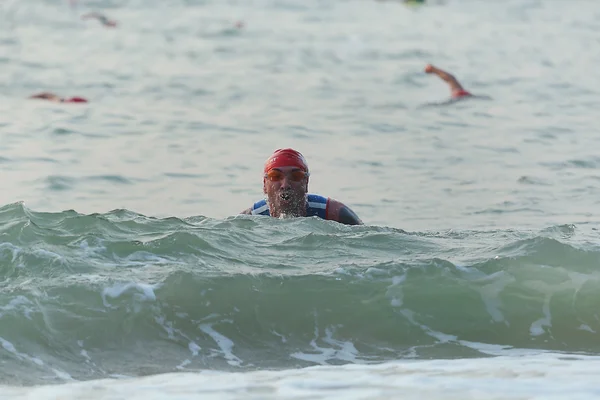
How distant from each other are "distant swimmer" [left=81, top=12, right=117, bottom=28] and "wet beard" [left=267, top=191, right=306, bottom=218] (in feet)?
69.0

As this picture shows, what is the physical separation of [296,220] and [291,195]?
27 centimetres

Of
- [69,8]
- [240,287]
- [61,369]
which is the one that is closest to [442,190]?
[240,287]

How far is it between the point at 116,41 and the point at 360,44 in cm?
641

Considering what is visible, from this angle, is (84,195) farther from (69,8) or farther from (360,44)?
(69,8)

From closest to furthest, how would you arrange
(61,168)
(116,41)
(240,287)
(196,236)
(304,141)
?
(240,287) → (196,236) → (61,168) → (304,141) → (116,41)

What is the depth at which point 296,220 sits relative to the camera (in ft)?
38.9

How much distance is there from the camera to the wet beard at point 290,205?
11.9 meters

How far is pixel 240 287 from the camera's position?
32.8 ft

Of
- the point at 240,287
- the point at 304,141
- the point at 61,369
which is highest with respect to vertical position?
the point at 304,141

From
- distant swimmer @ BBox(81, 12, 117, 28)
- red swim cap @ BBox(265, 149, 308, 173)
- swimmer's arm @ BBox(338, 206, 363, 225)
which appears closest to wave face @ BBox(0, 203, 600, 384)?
swimmer's arm @ BBox(338, 206, 363, 225)

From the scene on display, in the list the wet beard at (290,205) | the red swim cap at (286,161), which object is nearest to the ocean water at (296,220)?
the wet beard at (290,205)

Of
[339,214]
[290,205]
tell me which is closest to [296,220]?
[290,205]

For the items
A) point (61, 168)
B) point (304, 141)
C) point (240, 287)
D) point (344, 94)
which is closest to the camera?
point (240, 287)

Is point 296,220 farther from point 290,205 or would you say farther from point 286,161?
point 286,161
